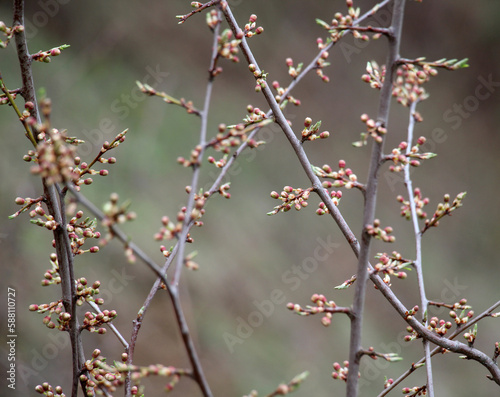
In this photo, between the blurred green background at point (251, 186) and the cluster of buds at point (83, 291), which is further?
the blurred green background at point (251, 186)

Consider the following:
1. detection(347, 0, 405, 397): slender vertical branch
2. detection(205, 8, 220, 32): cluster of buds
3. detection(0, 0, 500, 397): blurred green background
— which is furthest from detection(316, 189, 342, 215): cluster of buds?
detection(0, 0, 500, 397): blurred green background

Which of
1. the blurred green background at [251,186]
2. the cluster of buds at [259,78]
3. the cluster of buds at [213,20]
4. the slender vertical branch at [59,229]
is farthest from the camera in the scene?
the blurred green background at [251,186]

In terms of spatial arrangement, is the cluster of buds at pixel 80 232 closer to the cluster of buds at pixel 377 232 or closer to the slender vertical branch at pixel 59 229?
the slender vertical branch at pixel 59 229

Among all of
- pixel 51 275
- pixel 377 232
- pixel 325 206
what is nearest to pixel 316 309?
pixel 377 232

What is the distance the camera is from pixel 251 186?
13.5 feet

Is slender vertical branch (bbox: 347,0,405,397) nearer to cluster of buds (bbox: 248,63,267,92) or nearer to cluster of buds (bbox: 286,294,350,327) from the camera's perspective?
cluster of buds (bbox: 286,294,350,327)

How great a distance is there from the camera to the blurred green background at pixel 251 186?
2.93m

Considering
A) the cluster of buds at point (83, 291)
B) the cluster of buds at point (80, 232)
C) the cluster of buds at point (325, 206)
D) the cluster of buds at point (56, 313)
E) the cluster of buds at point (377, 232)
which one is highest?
the cluster of buds at point (325, 206)

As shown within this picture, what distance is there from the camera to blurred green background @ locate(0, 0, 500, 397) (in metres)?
2.93

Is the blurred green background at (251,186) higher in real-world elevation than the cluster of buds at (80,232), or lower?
higher

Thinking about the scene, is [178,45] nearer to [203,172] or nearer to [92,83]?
[92,83]

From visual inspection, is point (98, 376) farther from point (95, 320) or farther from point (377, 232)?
point (377, 232)

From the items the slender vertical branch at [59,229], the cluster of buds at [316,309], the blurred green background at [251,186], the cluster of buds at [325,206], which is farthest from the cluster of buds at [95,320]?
the blurred green background at [251,186]

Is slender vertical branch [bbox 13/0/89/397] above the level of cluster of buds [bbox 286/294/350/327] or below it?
above
